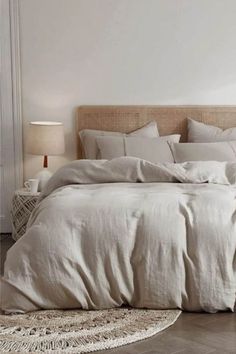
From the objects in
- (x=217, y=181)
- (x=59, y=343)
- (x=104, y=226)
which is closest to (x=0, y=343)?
(x=59, y=343)

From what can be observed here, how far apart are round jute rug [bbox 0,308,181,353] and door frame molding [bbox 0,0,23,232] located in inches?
99.8

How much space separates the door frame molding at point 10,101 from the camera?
5.39m

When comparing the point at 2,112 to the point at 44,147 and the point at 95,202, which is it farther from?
the point at 95,202

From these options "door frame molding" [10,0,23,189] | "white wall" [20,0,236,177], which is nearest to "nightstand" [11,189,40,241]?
"door frame molding" [10,0,23,189]

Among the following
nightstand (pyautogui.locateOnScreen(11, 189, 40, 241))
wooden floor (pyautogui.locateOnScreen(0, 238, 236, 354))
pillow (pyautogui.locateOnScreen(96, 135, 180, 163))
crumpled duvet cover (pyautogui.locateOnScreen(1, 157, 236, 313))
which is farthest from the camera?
pillow (pyautogui.locateOnScreen(96, 135, 180, 163))

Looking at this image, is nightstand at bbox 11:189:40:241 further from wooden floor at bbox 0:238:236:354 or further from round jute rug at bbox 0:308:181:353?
wooden floor at bbox 0:238:236:354

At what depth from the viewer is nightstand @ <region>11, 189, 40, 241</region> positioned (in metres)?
4.93

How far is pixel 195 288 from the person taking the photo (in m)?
3.19

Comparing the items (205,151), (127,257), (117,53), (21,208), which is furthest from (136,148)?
(127,257)

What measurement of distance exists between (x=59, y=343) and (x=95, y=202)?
0.91 metres

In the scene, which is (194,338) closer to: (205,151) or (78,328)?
(78,328)

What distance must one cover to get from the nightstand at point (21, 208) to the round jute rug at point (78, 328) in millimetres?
1845

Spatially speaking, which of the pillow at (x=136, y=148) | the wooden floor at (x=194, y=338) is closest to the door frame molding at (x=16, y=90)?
the pillow at (x=136, y=148)

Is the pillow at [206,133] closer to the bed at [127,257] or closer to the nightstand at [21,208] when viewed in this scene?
the nightstand at [21,208]
